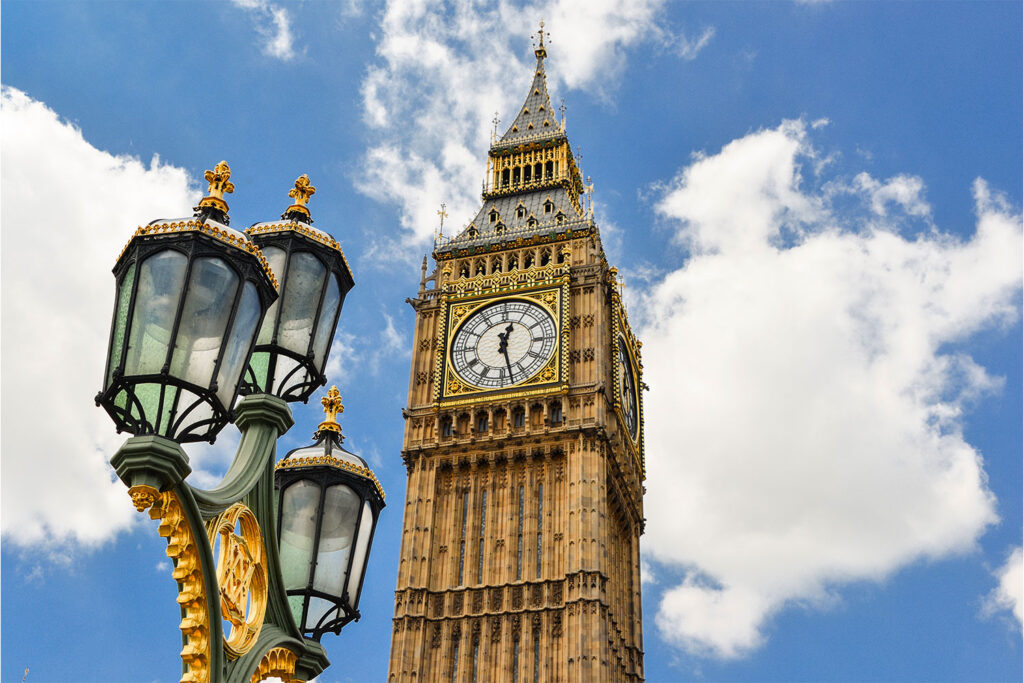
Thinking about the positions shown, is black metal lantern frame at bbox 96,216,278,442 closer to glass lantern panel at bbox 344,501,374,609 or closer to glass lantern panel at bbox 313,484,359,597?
glass lantern panel at bbox 313,484,359,597

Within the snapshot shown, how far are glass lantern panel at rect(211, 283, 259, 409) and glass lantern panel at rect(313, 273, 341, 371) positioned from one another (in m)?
1.41

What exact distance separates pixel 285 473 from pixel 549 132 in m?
54.9

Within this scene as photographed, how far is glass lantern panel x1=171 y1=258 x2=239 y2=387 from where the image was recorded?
5.86 metres

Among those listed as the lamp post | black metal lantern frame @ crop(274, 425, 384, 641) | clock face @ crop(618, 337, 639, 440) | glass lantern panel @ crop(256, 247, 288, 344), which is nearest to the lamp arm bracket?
the lamp post

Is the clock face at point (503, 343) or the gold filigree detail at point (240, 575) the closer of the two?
the gold filigree detail at point (240, 575)

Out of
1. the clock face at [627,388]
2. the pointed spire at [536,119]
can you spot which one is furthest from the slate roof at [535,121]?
the clock face at [627,388]

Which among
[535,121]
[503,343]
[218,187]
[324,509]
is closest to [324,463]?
[324,509]

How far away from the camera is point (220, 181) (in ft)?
23.4

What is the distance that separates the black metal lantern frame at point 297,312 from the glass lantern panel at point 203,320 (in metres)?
1.38

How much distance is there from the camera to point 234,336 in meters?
6.08

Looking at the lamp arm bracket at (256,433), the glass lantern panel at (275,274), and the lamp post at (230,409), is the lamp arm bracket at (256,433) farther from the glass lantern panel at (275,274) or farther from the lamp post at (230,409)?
the glass lantern panel at (275,274)

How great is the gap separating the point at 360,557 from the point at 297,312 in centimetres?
167

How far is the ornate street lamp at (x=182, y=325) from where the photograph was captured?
5812 mm

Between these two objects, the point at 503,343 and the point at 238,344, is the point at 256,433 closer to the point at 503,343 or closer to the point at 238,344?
the point at 238,344
